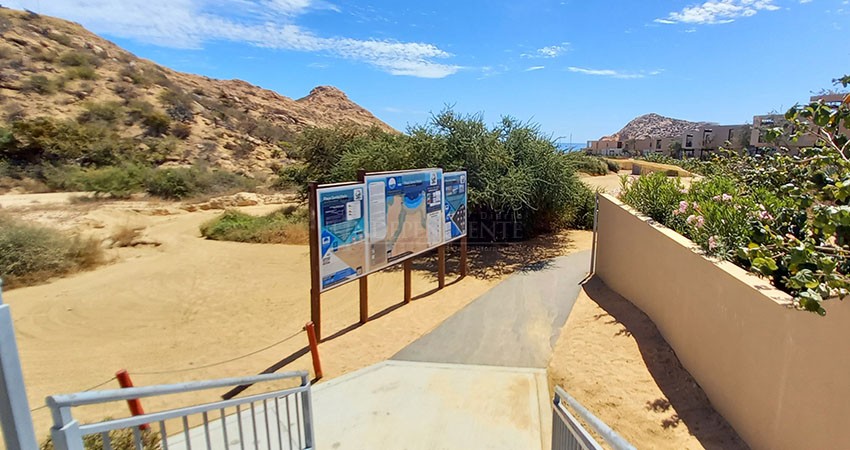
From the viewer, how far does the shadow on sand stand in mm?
4328

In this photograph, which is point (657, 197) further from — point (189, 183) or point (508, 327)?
point (189, 183)

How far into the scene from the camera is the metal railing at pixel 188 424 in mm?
1433

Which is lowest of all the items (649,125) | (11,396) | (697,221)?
(697,221)

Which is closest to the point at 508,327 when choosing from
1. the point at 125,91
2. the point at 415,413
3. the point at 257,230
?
the point at 415,413

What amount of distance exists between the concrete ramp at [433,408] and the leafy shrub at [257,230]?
9.63 metres

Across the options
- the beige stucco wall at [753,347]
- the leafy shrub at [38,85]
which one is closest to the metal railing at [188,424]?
the beige stucco wall at [753,347]

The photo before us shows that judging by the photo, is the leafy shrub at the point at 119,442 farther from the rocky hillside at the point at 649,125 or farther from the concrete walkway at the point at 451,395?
the rocky hillside at the point at 649,125

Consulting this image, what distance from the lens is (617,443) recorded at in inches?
66.6

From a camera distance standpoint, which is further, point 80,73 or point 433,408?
point 80,73

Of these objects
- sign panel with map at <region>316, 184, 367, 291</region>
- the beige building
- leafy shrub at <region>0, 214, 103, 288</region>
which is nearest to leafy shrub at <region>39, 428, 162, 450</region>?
sign panel with map at <region>316, 184, 367, 291</region>

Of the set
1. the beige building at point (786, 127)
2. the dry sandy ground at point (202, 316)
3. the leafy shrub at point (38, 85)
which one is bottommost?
the dry sandy ground at point (202, 316)

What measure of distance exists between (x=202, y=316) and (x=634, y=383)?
24.5 feet

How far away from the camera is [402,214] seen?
26.6ft

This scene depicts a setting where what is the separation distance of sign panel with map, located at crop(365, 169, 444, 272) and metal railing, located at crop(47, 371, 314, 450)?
321cm
